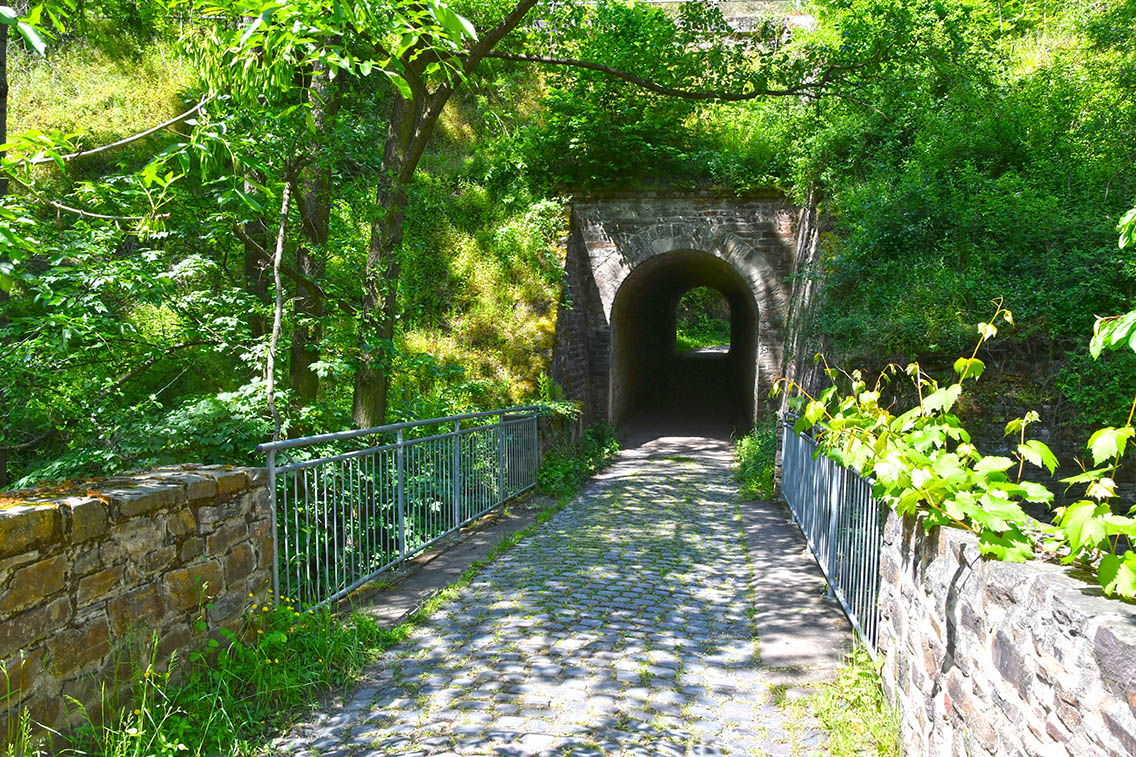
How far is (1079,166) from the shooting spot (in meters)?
9.42

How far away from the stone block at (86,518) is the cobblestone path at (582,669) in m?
1.28

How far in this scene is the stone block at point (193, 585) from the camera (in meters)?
3.43

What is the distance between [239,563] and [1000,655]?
11.6 feet

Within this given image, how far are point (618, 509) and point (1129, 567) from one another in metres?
7.02

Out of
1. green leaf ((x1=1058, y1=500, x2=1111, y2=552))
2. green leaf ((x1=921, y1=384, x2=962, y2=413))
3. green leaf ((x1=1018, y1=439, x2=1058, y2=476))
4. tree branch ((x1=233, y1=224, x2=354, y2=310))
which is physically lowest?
green leaf ((x1=1058, y1=500, x2=1111, y2=552))

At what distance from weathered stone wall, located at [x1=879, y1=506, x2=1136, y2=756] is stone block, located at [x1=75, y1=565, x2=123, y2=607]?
11.1 feet

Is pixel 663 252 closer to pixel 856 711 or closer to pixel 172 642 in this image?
pixel 856 711

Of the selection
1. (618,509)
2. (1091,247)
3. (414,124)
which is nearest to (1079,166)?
(1091,247)

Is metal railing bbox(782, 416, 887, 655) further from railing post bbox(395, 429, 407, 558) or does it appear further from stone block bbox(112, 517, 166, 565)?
stone block bbox(112, 517, 166, 565)

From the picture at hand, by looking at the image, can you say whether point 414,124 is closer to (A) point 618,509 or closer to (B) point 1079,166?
(A) point 618,509

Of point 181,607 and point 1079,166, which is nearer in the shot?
point 181,607

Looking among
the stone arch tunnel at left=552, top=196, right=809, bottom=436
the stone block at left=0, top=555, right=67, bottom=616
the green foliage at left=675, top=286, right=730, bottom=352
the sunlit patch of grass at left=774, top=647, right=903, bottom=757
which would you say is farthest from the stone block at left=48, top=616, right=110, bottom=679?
the green foliage at left=675, top=286, right=730, bottom=352

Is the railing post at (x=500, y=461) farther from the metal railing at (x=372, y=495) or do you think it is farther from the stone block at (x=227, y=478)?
the stone block at (x=227, y=478)

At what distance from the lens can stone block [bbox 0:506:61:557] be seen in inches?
101
